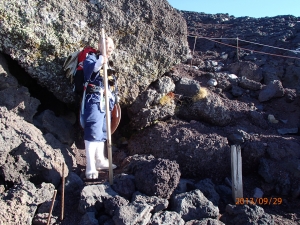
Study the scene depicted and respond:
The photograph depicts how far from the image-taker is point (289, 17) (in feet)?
50.9

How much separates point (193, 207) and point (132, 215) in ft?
2.76

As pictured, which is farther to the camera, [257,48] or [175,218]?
[257,48]

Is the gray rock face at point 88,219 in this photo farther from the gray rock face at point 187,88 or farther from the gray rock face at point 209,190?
the gray rock face at point 187,88

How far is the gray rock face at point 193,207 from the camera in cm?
370

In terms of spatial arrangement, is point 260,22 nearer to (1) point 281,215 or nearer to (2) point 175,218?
(1) point 281,215

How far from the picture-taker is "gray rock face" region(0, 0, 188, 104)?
481cm

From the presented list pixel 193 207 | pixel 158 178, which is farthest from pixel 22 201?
pixel 193 207

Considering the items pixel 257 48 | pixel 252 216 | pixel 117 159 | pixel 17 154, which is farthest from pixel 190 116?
pixel 257 48

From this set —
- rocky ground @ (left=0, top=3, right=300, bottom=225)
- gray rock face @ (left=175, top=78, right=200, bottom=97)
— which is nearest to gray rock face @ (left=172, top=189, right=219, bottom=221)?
rocky ground @ (left=0, top=3, right=300, bottom=225)

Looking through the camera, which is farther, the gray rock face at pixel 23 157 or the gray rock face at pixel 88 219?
the gray rock face at pixel 23 157

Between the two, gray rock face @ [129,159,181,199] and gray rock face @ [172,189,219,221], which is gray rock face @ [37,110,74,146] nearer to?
gray rock face @ [129,159,181,199]

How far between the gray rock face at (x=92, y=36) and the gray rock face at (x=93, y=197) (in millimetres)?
1930

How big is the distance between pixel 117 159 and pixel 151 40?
2.33 m
